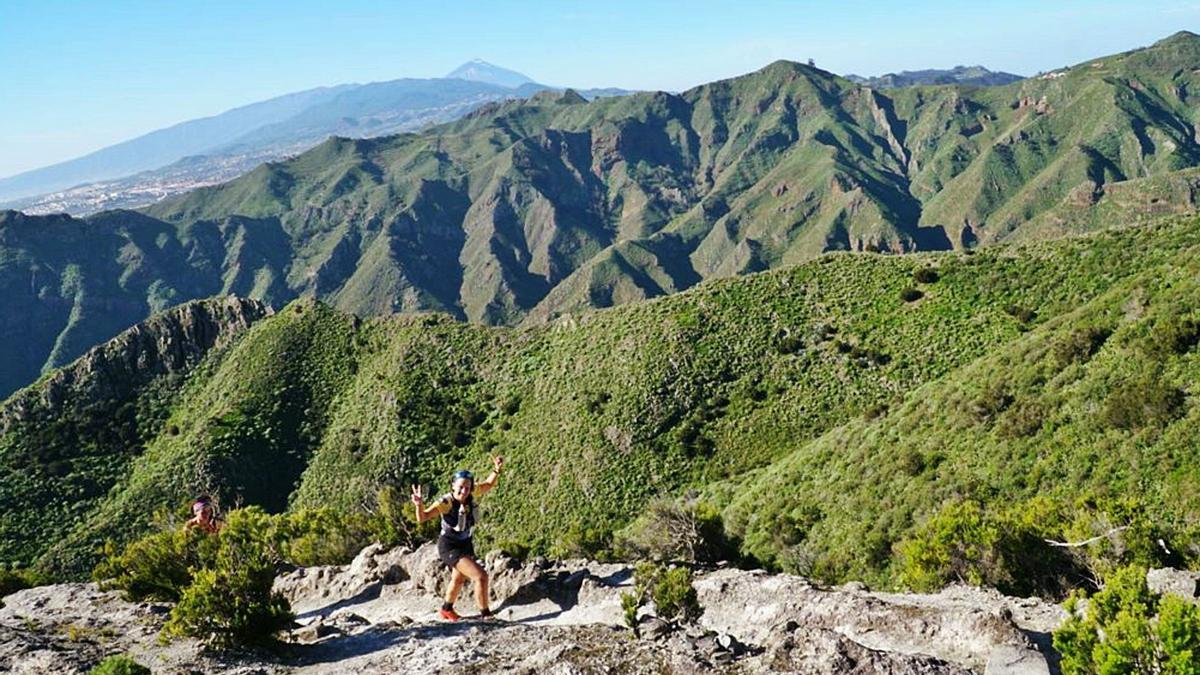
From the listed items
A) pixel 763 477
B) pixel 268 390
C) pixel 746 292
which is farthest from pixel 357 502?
pixel 746 292

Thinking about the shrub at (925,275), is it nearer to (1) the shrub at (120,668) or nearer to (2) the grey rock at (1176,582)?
(2) the grey rock at (1176,582)

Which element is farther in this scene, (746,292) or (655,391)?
(746,292)

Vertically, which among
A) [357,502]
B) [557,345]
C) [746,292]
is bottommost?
[357,502]

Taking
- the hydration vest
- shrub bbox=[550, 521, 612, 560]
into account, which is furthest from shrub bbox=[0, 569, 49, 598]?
the hydration vest

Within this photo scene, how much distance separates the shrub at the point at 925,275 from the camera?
58500mm

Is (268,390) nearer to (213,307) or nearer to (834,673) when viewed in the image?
(213,307)

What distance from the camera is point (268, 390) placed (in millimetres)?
72875

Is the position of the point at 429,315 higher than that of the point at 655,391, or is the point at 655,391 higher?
the point at 429,315

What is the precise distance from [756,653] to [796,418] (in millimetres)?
42513

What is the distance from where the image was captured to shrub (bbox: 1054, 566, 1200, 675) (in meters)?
7.87

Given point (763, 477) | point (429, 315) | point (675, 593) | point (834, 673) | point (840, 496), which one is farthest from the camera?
point (429, 315)

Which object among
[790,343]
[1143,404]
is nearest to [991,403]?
[1143,404]

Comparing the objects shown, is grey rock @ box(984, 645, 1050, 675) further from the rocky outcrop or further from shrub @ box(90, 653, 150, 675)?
the rocky outcrop

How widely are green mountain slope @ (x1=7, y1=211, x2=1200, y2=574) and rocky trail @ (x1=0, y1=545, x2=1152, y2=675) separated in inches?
782
